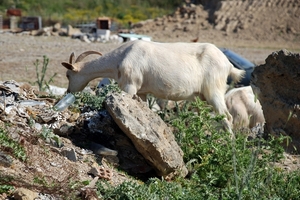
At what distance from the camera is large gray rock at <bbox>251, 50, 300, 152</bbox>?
10.0 metres

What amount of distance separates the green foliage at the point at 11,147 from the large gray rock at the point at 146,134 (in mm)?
1286

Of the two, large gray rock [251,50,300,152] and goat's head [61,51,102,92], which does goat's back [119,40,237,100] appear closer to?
large gray rock [251,50,300,152]

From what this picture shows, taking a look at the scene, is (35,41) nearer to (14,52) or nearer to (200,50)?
(14,52)

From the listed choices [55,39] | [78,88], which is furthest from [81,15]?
[78,88]

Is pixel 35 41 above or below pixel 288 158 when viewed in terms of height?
below

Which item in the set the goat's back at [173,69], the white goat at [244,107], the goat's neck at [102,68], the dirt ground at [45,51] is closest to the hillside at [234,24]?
the dirt ground at [45,51]

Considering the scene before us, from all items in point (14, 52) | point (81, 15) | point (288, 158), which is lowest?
point (81, 15)

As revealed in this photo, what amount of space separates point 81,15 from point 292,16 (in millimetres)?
17185

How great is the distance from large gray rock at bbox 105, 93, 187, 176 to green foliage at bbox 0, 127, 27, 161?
4.22 ft

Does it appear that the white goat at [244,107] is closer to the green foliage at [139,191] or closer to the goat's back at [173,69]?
the goat's back at [173,69]

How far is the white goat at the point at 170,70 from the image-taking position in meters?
10.7

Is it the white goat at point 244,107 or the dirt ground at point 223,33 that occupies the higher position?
the white goat at point 244,107

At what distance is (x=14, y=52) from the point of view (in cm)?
2330

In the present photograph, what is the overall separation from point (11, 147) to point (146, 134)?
65.1 inches
